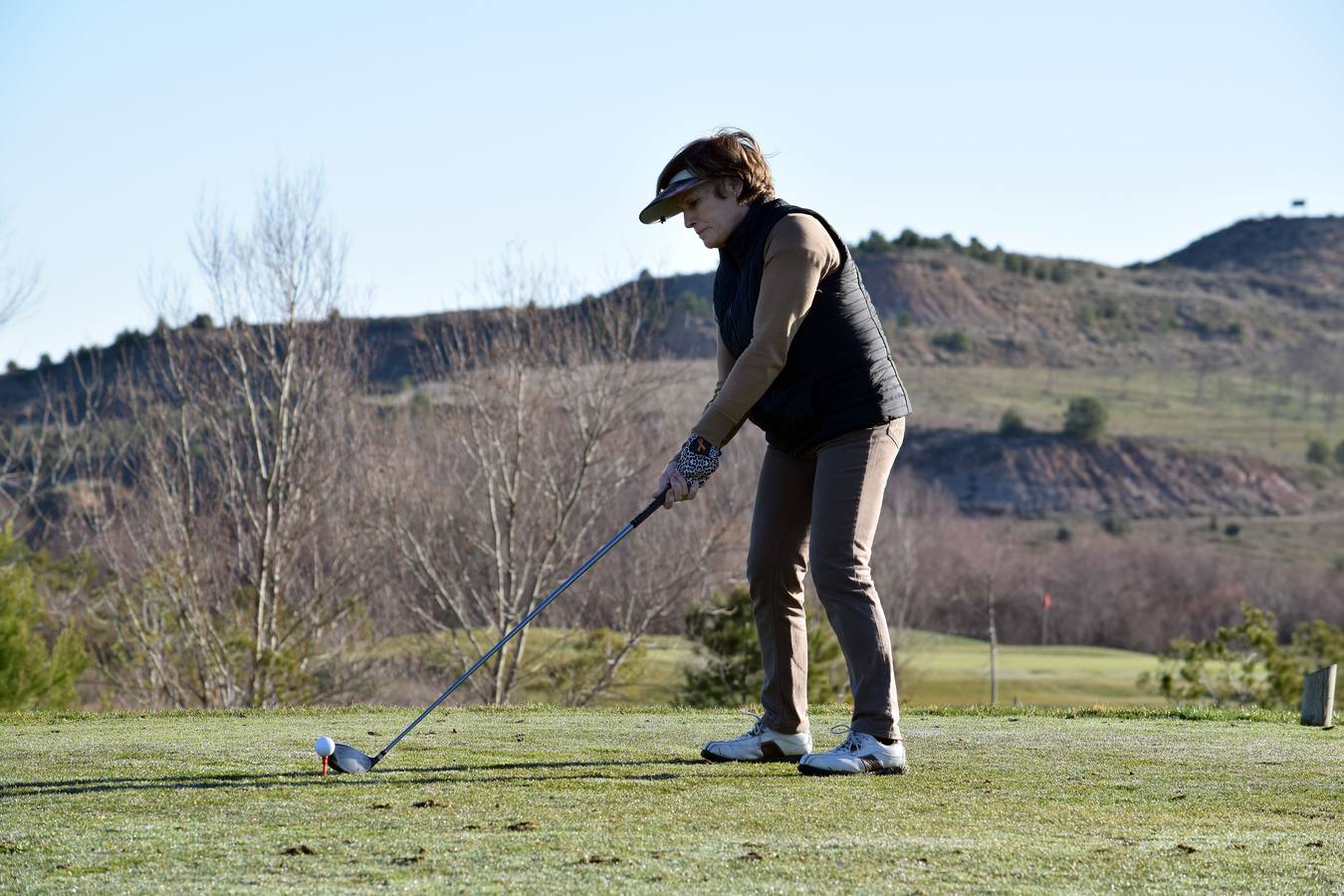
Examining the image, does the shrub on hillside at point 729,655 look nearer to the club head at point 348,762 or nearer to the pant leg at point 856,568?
the pant leg at point 856,568

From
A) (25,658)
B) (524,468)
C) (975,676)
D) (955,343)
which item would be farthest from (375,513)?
(955,343)

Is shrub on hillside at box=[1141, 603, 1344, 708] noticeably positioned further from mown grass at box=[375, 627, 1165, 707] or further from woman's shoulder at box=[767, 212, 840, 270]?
woman's shoulder at box=[767, 212, 840, 270]

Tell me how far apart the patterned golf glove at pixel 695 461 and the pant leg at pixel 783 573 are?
31cm

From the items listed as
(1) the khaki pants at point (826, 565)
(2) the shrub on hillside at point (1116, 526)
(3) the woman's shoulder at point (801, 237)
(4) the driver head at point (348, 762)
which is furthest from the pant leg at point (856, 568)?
(2) the shrub on hillside at point (1116, 526)

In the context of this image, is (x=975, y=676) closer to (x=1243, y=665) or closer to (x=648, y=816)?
(x=1243, y=665)

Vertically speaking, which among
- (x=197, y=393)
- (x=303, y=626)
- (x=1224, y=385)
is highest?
(x=1224, y=385)

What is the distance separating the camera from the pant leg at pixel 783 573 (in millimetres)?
5680

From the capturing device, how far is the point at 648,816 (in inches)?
164

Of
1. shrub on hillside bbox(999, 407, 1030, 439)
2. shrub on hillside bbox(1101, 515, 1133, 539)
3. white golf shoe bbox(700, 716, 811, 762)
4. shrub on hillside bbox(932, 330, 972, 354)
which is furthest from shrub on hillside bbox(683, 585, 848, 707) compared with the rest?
shrub on hillside bbox(932, 330, 972, 354)

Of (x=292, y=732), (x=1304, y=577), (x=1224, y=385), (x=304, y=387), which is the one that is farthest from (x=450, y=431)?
(x=1224, y=385)

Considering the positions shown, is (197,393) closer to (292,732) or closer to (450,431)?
(450,431)

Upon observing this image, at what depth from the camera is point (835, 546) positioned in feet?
17.5

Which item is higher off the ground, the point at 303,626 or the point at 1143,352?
the point at 1143,352

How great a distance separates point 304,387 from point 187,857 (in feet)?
86.2
